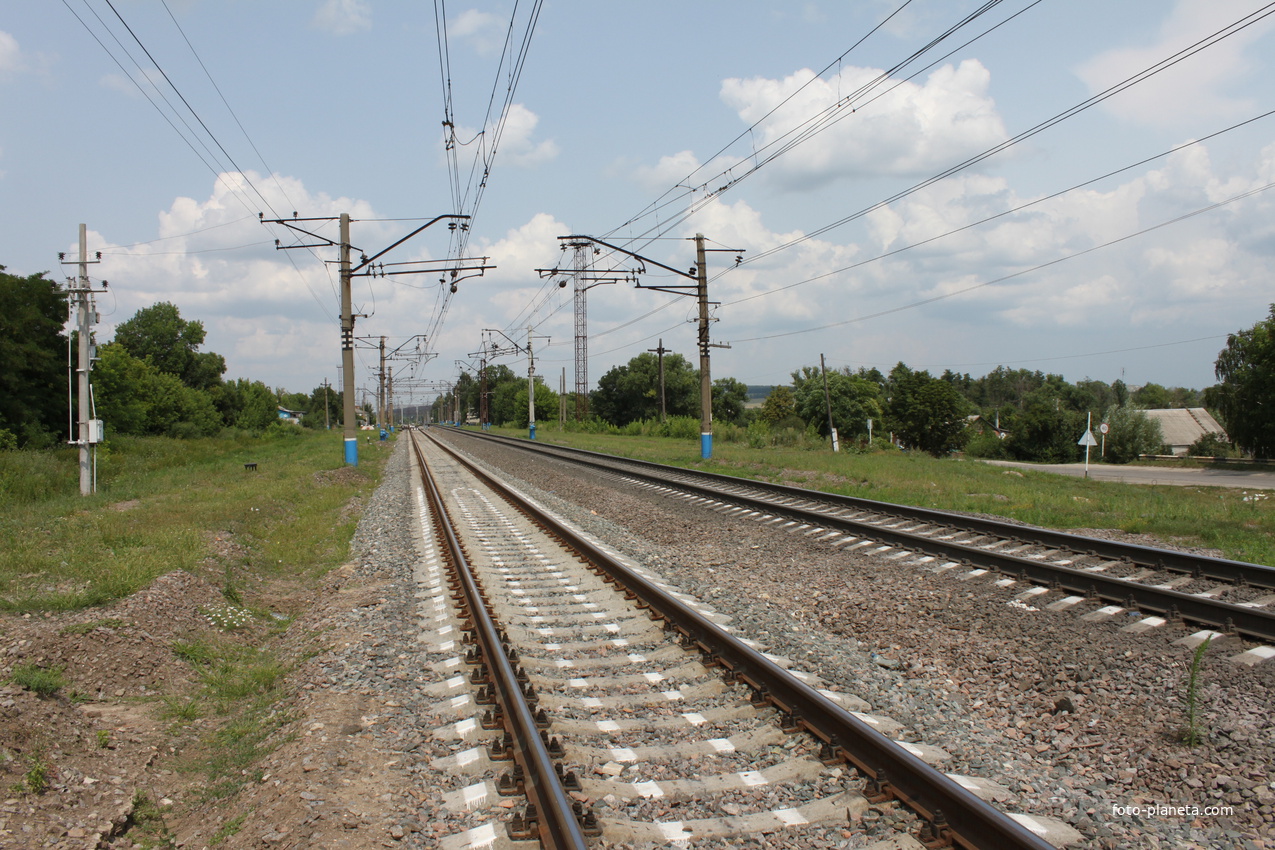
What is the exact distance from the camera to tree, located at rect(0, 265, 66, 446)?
35531 mm

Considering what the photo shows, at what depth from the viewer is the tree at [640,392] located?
8975 centimetres

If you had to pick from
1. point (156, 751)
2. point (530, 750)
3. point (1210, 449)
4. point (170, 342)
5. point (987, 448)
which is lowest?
point (987, 448)

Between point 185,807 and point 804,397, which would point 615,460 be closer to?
point 185,807

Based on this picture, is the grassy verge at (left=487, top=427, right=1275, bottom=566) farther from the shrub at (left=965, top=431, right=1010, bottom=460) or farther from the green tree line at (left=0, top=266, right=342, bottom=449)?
the shrub at (left=965, top=431, right=1010, bottom=460)

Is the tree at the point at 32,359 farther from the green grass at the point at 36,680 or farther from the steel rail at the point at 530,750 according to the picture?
the steel rail at the point at 530,750

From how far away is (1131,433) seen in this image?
65438 mm

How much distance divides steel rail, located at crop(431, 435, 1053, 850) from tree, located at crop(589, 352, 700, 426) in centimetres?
8164

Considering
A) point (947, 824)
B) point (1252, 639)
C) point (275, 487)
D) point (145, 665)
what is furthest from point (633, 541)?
point (275, 487)

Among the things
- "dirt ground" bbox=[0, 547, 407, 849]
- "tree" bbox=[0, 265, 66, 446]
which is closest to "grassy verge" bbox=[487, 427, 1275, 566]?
"dirt ground" bbox=[0, 547, 407, 849]

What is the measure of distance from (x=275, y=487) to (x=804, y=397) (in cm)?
6542

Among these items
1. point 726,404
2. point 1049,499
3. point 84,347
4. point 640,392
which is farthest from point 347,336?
point 726,404

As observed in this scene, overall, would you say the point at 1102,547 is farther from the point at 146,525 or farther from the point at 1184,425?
the point at 1184,425

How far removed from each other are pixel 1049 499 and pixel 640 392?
250 ft

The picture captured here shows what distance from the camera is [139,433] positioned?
5450 cm
